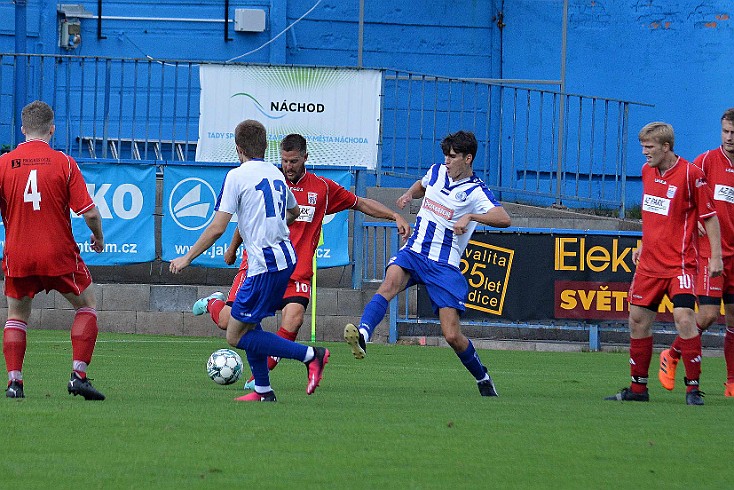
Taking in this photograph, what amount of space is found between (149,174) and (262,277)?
9.45 metres

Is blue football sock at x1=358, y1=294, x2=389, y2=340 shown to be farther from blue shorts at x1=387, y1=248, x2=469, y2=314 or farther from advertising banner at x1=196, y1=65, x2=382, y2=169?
advertising banner at x1=196, y1=65, x2=382, y2=169

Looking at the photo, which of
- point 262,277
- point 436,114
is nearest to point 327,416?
point 262,277

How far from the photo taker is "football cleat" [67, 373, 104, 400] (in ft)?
27.2

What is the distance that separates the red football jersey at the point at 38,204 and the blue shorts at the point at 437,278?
100 inches

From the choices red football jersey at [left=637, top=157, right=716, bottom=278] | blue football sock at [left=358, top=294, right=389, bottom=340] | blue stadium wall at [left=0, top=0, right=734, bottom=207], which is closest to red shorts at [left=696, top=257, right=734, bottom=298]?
red football jersey at [left=637, top=157, right=716, bottom=278]

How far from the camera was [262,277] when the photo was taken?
8398 millimetres

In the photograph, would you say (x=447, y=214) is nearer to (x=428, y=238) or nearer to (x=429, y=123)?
(x=428, y=238)

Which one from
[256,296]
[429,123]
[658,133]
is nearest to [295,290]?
[256,296]

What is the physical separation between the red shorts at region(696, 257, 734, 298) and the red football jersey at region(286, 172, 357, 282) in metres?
2.76

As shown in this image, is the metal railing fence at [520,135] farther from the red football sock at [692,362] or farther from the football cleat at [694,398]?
the football cleat at [694,398]

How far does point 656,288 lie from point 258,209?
2.98m

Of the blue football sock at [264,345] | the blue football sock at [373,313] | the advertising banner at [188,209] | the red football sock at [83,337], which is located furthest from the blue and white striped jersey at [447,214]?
the advertising banner at [188,209]

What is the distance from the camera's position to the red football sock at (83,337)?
8391 millimetres

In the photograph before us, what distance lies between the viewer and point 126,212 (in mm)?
17469
